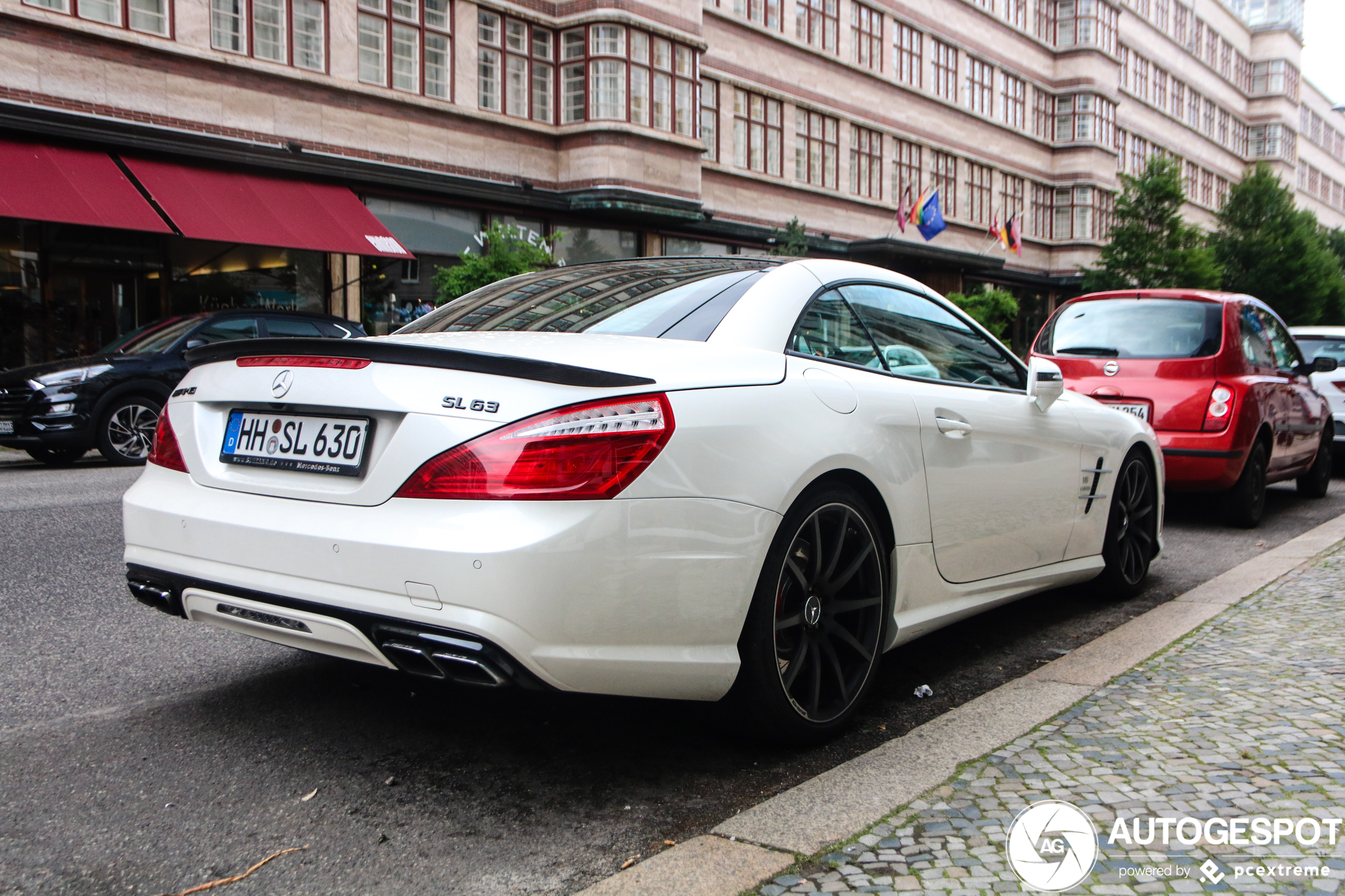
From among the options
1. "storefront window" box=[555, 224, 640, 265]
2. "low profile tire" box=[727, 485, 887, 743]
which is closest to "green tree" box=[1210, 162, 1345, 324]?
"storefront window" box=[555, 224, 640, 265]

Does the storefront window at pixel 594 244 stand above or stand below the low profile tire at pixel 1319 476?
above

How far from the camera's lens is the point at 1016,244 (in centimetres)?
3800

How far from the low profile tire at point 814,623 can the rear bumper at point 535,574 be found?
96 millimetres

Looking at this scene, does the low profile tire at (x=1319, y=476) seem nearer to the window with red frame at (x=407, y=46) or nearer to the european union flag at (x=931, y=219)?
the window with red frame at (x=407, y=46)

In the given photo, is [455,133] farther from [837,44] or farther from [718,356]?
[718,356]

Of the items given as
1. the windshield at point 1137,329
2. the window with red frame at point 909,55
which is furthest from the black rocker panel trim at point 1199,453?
the window with red frame at point 909,55

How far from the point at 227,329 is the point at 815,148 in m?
22.5

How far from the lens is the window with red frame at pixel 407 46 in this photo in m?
20.8

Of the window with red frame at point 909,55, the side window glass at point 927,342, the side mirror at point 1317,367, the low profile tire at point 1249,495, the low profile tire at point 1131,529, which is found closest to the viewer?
the side window glass at point 927,342

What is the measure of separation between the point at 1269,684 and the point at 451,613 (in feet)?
9.40

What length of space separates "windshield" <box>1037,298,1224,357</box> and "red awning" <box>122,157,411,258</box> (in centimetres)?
1316

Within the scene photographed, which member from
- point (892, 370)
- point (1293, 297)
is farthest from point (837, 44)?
point (892, 370)

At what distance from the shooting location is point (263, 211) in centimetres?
1852

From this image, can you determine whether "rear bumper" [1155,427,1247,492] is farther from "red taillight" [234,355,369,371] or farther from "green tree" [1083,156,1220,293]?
"green tree" [1083,156,1220,293]
